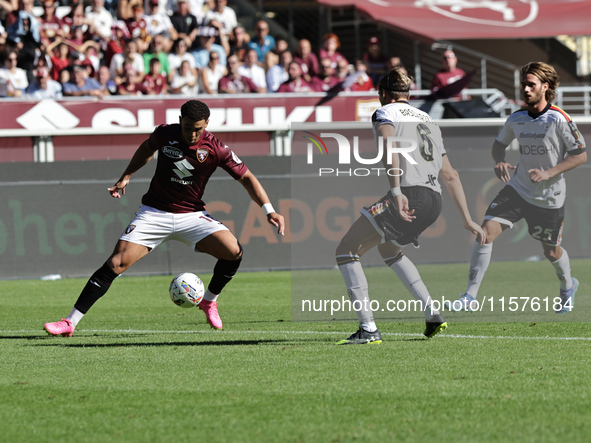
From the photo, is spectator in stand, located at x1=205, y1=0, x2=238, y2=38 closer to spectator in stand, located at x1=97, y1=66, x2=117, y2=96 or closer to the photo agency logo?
spectator in stand, located at x1=97, y1=66, x2=117, y2=96

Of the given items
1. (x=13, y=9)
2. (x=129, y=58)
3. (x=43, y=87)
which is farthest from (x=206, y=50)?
(x=13, y=9)

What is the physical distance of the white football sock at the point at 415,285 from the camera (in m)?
7.56

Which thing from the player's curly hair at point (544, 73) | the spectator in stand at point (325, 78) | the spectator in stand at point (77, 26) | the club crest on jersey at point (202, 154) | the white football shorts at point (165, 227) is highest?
the player's curly hair at point (544, 73)

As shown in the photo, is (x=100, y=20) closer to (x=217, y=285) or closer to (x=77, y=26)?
(x=77, y=26)

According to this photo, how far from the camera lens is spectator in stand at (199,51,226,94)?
1819 cm

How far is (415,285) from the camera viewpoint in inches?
299

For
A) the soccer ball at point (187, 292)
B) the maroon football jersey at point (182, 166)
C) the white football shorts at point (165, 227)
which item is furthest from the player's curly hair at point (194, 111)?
the soccer ball at point (187, 292)

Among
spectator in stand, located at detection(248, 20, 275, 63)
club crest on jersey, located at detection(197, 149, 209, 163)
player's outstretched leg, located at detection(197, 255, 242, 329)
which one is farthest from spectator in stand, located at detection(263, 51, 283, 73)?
club crest on jersey, located at detection(197, 149, 209, 163)

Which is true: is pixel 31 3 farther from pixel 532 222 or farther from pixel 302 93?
pixel 532 222

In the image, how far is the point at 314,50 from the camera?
954 inches

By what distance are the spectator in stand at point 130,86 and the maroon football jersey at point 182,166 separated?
951 cm

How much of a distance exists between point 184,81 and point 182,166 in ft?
33.2

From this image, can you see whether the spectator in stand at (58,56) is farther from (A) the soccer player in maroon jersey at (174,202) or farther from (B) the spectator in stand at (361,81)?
(A) the soccer player in maroon jersey at (174,202)

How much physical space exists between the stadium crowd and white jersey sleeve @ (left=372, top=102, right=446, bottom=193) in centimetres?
1027
